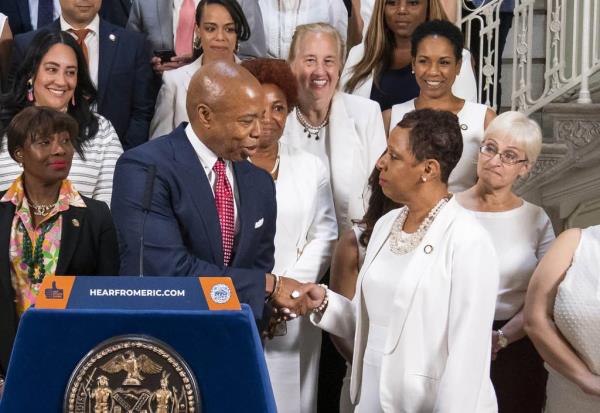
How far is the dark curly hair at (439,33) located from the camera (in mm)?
4883

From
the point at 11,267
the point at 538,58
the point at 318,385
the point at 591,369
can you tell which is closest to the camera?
the point at 591,369

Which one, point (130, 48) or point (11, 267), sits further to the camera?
point (130, 48)

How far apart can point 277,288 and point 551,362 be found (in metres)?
0.84

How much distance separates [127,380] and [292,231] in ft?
6.11

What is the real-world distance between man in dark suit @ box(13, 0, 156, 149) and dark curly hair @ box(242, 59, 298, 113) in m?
0.97

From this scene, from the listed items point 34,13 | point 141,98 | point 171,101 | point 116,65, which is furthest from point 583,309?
point 34,13

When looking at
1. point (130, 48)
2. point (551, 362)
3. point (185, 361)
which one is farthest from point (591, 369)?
point (130, 48)

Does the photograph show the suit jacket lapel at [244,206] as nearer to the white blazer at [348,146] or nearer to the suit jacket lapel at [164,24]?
the white blazer at [348,146]

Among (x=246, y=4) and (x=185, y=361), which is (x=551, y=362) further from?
(x=246, y=4)

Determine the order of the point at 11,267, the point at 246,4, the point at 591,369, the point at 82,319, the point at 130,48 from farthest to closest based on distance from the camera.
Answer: the point at 246,4 → the point at 130,48 → the point at 11,267 → the point at 591,369 → the point at 82,319

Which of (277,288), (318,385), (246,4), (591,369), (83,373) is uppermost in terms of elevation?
(246,4)

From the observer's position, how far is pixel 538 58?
269 inches

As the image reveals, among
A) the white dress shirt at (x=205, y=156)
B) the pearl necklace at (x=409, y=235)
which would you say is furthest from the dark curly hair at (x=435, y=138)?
the white dress shirt at (x=205, y=156)

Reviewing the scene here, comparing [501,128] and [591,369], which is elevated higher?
[501,128]
